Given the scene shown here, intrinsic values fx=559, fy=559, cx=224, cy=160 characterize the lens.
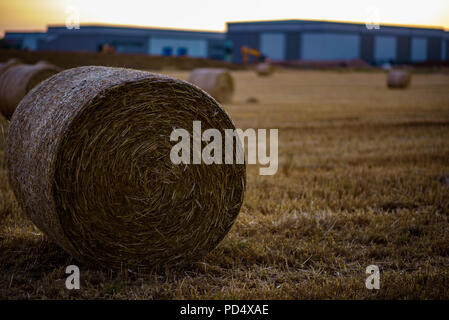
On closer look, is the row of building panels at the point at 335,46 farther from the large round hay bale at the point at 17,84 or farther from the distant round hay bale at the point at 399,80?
the large round hay bale at the point at 17,84

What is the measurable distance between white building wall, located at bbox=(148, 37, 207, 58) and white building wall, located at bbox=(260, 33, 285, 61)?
11.1m

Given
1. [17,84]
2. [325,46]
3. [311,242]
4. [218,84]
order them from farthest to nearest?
1. [325,46]
2. [218,84]
3. [17,84]
4. [311,242]

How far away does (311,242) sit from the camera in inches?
196

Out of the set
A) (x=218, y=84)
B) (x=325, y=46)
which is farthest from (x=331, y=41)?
(x=218, y=84)

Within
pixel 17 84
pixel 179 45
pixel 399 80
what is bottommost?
pixel 399 80

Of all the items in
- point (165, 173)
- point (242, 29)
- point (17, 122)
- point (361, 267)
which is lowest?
point (361, 267)

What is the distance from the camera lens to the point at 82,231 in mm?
4117

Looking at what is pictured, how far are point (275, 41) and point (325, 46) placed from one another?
23.0 ft

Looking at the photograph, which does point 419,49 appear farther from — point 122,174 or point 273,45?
point 122,174

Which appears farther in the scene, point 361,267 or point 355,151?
point 355,151

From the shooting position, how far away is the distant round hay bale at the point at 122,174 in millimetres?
4070
